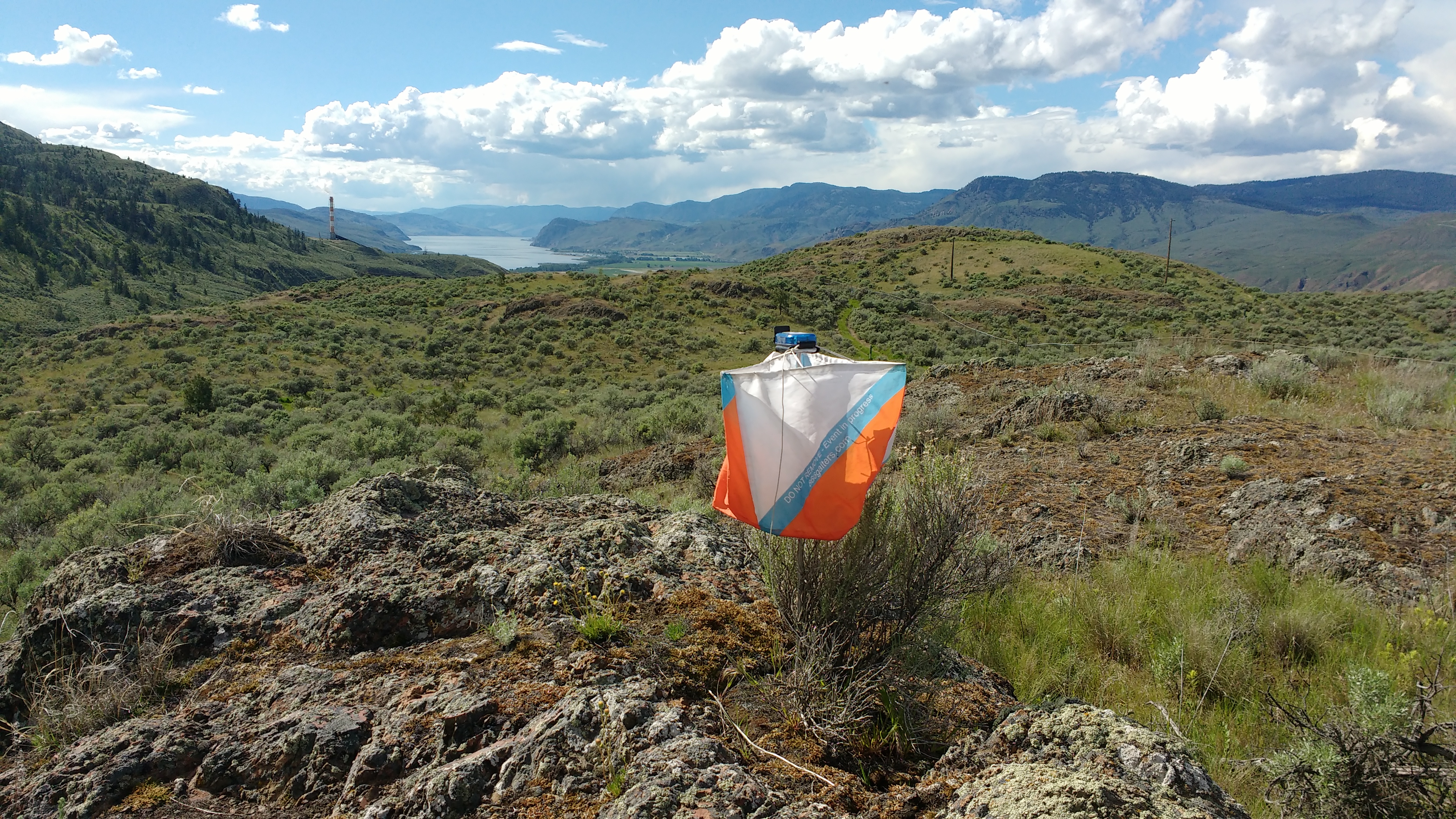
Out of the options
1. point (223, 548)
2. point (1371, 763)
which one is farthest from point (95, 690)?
point (1371, 763)

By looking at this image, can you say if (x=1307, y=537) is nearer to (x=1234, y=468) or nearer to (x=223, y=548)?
(x=1234, y=468)

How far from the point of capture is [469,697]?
2586 mm

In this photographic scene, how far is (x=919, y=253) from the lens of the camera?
60938mm

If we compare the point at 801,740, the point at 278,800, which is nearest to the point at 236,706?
the point at 278,800

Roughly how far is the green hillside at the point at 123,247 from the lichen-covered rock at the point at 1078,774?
177 ft

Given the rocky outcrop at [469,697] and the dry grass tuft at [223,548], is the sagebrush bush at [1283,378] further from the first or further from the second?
the dry grass tuft at [223,548]

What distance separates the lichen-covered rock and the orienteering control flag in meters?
0.89

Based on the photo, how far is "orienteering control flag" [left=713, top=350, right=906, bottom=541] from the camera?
246 cm

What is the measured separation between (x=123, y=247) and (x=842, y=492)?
391 feet

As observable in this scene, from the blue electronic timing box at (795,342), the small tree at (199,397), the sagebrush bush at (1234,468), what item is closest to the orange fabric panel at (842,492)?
the blue electronic timing box at (795,342)

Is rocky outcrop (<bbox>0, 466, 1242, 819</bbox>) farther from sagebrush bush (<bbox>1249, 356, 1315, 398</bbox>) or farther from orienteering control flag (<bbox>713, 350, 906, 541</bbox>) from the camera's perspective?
sagebrush bush (<bbox>1249, 356, 1315, 398</bbox>)

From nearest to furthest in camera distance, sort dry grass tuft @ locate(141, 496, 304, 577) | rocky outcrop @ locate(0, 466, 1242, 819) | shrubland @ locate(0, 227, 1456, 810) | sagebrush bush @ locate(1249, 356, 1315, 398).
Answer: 1. rocky outcrop @ locate(0, 466, 1242, 819)
2. shrubland @ locate(0, 227, 1456, 810)
3. dry grass tuft @ locate(141, 496, 304, 577)
4. sagebrush bush @ locate(1249, 356, 1315, 398)

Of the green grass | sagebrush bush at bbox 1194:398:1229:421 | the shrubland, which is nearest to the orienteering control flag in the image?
the shrubland

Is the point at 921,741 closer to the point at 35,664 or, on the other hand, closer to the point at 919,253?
the point at 35,664
